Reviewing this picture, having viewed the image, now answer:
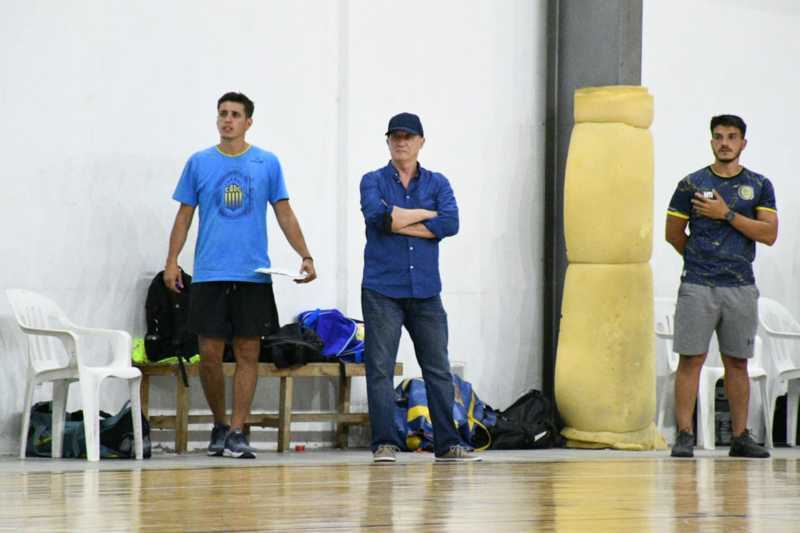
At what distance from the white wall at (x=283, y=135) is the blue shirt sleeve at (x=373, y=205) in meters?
1.44

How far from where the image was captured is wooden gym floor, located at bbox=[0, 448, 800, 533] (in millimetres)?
2986

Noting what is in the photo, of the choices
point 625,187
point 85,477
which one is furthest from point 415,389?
point 85,477

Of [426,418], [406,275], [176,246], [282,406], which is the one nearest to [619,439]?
[426,418]

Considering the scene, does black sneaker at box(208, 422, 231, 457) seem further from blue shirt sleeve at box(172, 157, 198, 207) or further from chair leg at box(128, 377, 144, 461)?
blue shirt sleeve at box(172, 157, 198, 207)

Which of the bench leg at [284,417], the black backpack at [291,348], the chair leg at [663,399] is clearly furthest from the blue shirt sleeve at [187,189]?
the chair leg at [663,399]

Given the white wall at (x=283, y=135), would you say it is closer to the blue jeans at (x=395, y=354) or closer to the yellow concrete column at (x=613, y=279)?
the yellow concrete column at (x=613, y=279)

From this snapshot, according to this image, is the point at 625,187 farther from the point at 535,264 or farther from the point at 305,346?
the point at 305,346

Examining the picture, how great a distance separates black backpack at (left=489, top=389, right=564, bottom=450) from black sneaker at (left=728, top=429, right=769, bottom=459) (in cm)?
138

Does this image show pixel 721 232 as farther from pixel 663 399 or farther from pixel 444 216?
pixel 663 399

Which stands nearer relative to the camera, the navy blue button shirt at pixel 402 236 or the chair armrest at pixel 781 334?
the navy blue button shirt at pixel 402 236

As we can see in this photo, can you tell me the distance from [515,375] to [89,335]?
9.12 feet

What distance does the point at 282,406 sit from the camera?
7.20m

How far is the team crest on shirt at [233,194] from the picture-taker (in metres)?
6.40

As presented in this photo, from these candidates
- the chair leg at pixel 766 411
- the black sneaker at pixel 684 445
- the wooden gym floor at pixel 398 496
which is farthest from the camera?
the chair leg at pixel 766 411
